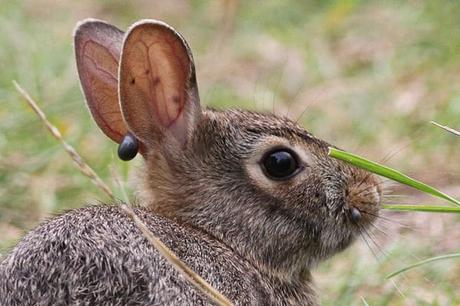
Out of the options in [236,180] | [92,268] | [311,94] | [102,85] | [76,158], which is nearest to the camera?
[92,268]

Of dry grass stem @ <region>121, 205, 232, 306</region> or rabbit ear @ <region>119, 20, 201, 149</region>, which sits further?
rabbit ear @ <region>119, 20, 201, 149</region>

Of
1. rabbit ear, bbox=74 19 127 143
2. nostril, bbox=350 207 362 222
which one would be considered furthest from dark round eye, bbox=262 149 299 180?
rabbit ear, bbox=74 19 127 143

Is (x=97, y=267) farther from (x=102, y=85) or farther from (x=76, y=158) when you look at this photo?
(x=102, y=85)

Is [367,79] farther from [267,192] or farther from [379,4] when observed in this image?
[267,192]

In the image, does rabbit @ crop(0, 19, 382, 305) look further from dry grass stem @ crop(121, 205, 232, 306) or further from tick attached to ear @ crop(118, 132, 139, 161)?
dry grass stem @ crop(121, 205, 232, 306)

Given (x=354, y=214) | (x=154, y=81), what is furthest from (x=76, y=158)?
(x=354, y=214)

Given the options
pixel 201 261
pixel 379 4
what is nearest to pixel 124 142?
pixel 201 261
